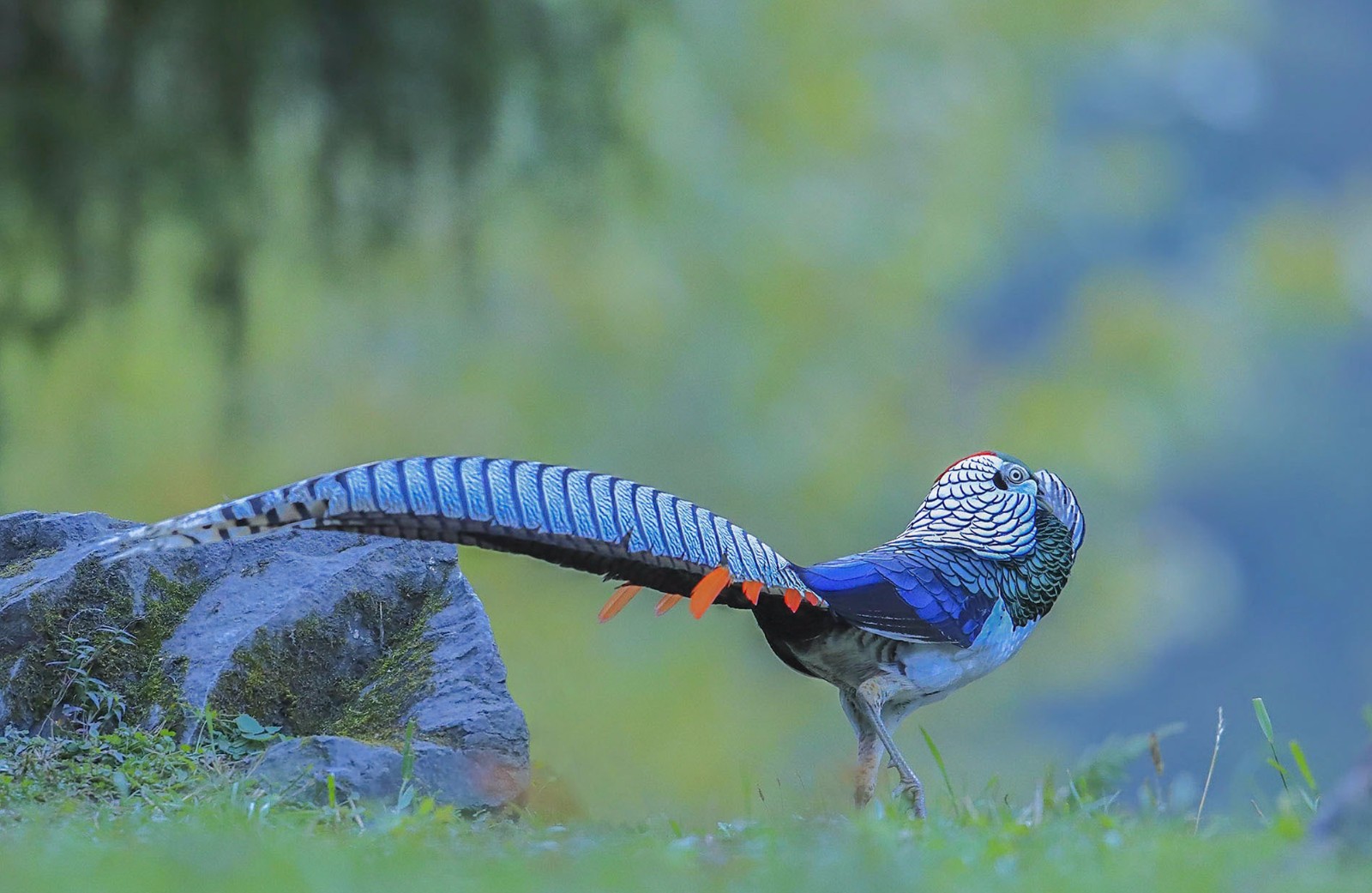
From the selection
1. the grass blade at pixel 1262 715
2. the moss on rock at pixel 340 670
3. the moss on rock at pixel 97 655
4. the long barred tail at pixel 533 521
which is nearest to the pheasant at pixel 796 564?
the long barred tail at pixel 533 521

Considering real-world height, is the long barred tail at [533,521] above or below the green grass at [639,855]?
above

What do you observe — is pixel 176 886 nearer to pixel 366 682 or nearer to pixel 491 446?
pixel 366 682

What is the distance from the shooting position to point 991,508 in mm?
5324

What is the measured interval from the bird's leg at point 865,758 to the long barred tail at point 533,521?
462 mm

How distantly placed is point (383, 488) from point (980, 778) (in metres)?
7.75

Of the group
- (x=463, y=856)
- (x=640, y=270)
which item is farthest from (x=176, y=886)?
(x=640, y=270)

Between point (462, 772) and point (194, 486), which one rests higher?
point (194, 486)

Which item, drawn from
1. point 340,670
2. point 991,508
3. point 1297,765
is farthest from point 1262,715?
point 340,670

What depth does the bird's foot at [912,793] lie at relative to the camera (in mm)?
4520

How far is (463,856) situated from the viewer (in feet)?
10.5

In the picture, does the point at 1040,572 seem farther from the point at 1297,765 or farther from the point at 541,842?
the point at 541,842

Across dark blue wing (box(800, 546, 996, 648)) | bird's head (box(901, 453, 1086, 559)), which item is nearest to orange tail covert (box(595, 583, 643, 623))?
dark blue wing (box(800, 546, 996, 648))

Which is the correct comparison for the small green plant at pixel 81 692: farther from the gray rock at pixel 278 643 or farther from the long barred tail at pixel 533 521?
the long barred tail at pixel 533 521

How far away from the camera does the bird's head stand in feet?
17.1
